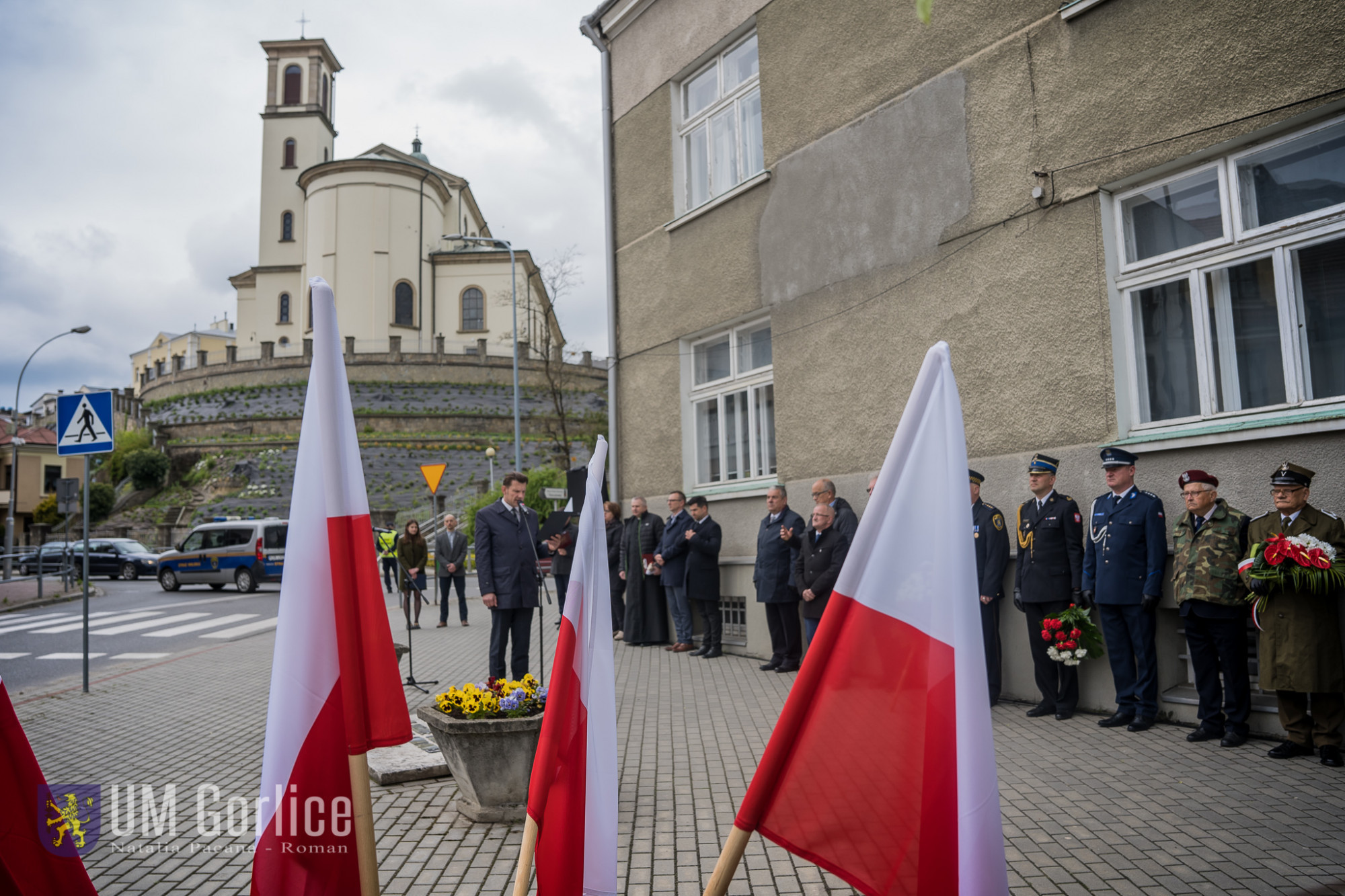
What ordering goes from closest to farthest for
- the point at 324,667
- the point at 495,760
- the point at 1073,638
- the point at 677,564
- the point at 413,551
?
the point at 324,667 < the point at 495,760 < the point at 1073,638 < the point at 677,564 < the point at 413,551

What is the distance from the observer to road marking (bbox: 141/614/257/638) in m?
15.6

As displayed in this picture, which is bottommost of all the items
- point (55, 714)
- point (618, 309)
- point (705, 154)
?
point (55, 714)

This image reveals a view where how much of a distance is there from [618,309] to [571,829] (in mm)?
11007

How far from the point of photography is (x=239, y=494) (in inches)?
1773

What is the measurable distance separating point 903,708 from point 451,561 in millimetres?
14995

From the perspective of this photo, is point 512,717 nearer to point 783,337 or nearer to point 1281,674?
point 1281,674

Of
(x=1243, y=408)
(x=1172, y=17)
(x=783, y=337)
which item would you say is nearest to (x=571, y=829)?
(x=1243, y=408)

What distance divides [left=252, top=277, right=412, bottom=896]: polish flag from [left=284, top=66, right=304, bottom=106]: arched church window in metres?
69.2

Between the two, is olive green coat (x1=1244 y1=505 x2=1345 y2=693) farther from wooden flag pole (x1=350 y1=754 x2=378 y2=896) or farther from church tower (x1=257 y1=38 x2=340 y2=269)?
church tower (x1=257 y1=38 x2=340 y2=269)

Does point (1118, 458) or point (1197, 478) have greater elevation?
point (1118, 458)

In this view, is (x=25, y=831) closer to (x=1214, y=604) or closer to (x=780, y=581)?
(x=1214, y=604)

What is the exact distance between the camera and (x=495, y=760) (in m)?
→ 4.88

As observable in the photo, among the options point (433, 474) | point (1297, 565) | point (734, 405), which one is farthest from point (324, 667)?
point (433, 474)

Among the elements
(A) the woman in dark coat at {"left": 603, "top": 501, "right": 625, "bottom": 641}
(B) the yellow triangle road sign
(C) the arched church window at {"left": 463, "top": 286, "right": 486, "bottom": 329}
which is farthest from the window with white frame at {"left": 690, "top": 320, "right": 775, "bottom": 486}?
(C) the arched church window at {"left": 463, "top": 286, "right": 486, "bottom": 329}
